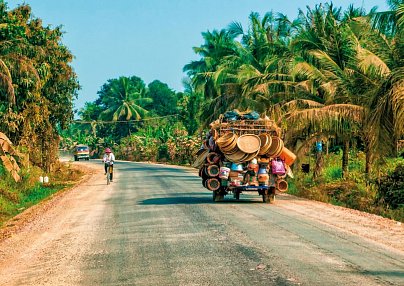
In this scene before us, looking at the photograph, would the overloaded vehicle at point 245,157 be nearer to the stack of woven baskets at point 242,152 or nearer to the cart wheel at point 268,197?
the stack of woven baskets at point 242,152

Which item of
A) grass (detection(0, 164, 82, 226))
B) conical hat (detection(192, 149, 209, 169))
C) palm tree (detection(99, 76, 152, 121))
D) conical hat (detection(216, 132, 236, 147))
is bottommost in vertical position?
grass (detection(0, 164, 82, 226))

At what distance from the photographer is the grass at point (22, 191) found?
76.0ft

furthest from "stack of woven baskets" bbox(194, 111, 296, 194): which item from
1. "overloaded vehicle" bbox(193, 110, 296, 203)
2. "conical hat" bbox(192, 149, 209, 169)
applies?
"conical hat" bbox(192, 149, 209, 169)

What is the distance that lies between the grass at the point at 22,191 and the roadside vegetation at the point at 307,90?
1902 millimetres

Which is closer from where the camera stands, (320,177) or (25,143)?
(320,177)

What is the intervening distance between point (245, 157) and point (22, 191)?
48.6 ft

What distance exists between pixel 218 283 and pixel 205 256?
1932 mm

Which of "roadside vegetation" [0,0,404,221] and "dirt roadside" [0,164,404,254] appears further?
"roadside vegetation" [0,0,404,221]

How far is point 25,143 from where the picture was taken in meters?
33.0

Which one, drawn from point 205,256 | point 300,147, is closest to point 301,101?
point 300,147

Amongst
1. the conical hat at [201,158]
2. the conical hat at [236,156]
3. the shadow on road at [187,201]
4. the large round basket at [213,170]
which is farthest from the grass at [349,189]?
the large round basket at [213,170]

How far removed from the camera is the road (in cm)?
841

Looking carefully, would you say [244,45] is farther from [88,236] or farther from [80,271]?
[80,271]

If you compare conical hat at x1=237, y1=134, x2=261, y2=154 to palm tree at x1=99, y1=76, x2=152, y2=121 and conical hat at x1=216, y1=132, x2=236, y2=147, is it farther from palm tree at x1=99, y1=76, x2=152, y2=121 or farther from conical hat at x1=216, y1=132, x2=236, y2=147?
palm tree at x1=99, y1=76, x2=152, y2=121
